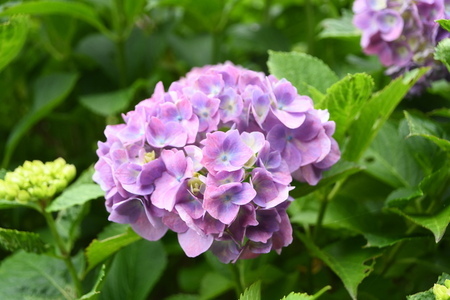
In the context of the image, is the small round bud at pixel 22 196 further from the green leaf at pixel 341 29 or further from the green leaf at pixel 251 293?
the green leaf at pixel 341 29

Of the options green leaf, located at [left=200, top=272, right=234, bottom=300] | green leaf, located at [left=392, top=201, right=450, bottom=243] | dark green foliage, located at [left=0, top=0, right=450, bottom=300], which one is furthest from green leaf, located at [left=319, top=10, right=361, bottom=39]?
green leaf, located at [left=200, top=272, right=234, bottom=300]

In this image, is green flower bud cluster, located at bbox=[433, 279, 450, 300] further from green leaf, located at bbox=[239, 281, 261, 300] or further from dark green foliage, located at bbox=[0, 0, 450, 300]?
green leaf, located at bbox=[239, 281, 261, 300]

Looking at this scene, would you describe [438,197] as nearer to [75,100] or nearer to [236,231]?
[236,231]

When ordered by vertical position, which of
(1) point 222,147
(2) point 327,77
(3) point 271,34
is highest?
(1) point 222,147

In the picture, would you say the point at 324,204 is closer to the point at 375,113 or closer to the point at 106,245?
the point at 375,113

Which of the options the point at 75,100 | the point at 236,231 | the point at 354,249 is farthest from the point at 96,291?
the point at 75,100

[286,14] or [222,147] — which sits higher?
[222,147]
